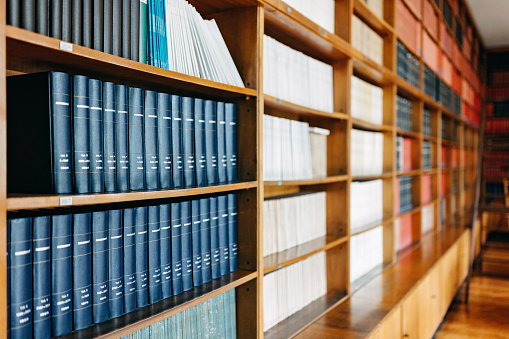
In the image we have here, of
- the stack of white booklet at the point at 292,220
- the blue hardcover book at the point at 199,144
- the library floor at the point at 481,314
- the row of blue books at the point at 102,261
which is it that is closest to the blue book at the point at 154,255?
the row of blue books at the point at 102,261

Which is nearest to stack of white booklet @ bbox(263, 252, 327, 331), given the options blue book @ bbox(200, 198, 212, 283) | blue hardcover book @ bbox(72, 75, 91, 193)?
blue book @ bbox(200, 198, 212, 283)

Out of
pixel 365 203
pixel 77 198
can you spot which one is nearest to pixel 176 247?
pixel 77 198

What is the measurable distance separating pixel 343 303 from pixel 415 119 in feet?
6.83

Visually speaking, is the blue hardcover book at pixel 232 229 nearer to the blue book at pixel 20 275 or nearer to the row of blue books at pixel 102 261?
the row of blue books at pixel 102 261

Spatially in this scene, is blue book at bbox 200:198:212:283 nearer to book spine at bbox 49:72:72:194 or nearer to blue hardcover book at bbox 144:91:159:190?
blue hardcover book at bbox 144:91:159:190

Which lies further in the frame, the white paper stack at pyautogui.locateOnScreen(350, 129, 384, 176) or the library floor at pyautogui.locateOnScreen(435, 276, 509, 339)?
the library floor at pyautogui.locateOnScreen(435, 276, 509, 339)

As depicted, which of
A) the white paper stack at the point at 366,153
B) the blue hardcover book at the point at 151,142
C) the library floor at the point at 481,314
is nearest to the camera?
the blue hardcover book at the point at 151,142

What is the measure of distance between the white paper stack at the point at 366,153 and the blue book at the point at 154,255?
1.52m

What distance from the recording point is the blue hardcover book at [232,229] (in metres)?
1.57

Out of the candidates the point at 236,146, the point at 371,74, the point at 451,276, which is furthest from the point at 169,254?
the point at 451,276

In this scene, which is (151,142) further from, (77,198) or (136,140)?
(77,198)

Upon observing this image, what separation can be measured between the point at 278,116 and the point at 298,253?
29.7 inches

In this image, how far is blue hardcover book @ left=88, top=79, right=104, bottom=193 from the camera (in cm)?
107

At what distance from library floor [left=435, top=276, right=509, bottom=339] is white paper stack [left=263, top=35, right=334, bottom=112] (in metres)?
2.18
